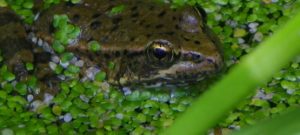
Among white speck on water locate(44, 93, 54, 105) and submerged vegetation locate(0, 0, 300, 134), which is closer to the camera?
submerged vegetation locate(0, 0, 300, 134)

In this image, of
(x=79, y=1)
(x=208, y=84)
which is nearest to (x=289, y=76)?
(x=208, y=84)

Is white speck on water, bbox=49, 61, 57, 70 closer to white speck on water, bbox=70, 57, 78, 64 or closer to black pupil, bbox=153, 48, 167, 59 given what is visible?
white speck on water, bbox=70, 57, 78, 64

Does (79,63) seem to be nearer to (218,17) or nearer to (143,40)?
(143,40)

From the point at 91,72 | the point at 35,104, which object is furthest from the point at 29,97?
the point at 91,72

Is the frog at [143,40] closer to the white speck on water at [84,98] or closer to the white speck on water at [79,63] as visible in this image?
the white speck on water at [79,63]

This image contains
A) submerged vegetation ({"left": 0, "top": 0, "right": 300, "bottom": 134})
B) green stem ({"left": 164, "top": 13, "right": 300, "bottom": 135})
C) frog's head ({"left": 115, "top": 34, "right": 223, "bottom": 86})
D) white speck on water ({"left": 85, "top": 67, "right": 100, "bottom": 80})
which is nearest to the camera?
green stem ({"left": 164, "top": 13, "right": 300, "bottom": 135})

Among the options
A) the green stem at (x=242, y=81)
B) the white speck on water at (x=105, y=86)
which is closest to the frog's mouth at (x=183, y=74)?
the white speck on water at (x=105, y=86)

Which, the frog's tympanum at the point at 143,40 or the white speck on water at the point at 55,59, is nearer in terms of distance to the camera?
the frog's tympanum at the point at 143,40

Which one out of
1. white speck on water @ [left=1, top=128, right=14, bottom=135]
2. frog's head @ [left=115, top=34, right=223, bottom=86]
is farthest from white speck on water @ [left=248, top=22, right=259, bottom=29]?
white speck on water @ [left=1, top=128, right=14, bottom=135]

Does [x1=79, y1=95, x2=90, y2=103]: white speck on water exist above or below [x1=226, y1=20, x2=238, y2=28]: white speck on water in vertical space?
below
